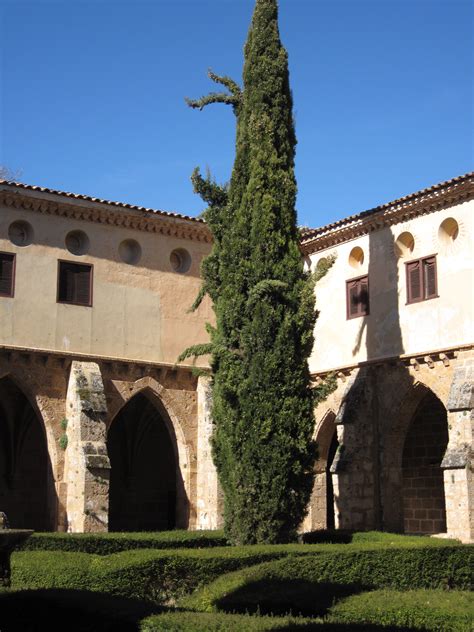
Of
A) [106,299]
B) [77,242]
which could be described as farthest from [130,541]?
[77,242]

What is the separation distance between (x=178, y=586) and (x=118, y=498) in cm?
1590

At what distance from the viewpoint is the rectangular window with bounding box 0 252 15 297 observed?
2303 centimetres

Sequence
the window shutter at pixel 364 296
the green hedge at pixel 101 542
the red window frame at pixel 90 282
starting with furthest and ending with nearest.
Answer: the window shutter at pixel 364 296 → the red window frame at pixel 90 282 → the green hedge at pixel 101 542

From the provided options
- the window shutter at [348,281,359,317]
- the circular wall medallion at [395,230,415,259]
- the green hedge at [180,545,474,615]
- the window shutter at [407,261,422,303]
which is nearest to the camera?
the green hedge at [180,545,474,615]

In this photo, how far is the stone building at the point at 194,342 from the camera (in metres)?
22.2

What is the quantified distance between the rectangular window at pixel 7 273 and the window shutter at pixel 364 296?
8815mm

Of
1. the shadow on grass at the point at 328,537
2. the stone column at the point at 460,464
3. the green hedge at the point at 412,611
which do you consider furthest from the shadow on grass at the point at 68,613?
the stone column at the point at 460,464

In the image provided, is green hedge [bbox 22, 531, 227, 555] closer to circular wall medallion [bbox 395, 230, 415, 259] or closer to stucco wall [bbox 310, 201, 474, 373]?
stucco wall [bbox 310, 201, 474, 373]

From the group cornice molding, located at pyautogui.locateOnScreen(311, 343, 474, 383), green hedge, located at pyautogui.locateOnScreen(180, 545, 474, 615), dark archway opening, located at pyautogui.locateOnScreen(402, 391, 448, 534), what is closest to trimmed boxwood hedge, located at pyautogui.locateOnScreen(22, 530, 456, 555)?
green hedge, located at pyautogui.locateOnScreen(180, 545, 474, 615)

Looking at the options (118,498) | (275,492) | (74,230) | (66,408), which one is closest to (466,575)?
(275,492)

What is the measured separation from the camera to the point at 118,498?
29641mm

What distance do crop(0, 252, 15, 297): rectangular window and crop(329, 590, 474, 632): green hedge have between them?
14.7m

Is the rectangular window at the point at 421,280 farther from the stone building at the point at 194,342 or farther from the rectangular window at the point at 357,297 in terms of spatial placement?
the rectangular window at the point at 357,297

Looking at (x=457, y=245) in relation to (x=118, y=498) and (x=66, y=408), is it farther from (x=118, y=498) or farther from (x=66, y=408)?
(x=118, y=498)
